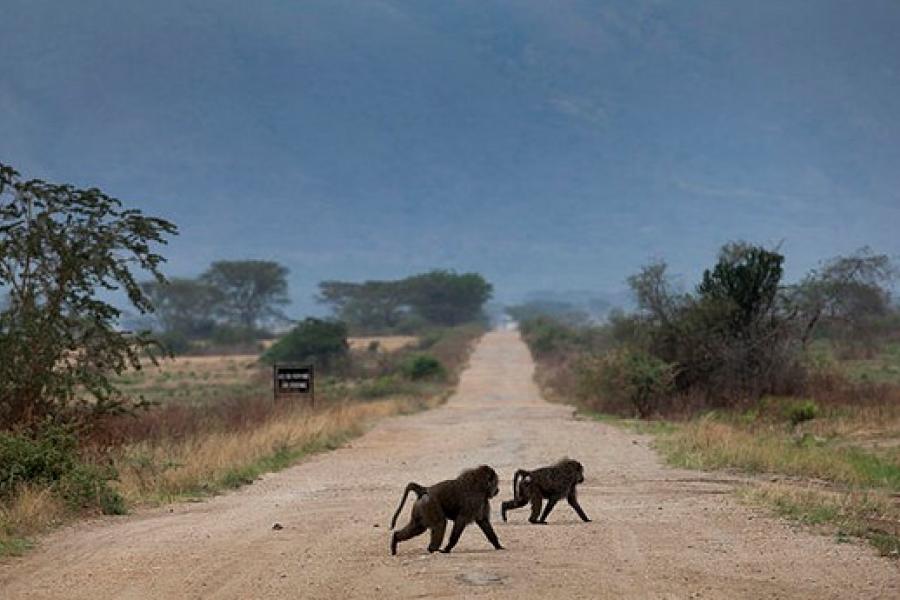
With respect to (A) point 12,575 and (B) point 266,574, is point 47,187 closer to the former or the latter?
(A) point 12,575

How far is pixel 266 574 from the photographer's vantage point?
10.0 m

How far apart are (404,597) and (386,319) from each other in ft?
474

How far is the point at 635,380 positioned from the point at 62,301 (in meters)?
22.5

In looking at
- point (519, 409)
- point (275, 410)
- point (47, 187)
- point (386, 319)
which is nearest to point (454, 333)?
point (386, 319)

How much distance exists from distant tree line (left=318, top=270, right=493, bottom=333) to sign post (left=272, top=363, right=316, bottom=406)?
11272 cm

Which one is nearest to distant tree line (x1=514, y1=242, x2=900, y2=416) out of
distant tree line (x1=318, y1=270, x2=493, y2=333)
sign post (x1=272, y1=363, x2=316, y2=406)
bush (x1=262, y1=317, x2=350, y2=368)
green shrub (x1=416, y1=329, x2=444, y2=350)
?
sign post (x1=272, y1=363, x2=316, y2=406)

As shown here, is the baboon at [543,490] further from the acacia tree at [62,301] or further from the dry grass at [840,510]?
the acacia tree at [62,301]

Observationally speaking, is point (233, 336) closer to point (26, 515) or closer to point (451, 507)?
point (26, 515)

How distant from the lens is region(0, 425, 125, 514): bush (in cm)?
1463

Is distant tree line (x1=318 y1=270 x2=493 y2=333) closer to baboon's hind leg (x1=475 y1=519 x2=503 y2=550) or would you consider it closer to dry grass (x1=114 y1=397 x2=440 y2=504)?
dry grass (x1=114 y1=397 x2=440 y2=504)

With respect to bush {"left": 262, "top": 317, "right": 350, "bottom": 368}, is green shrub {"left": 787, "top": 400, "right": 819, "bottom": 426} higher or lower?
lower

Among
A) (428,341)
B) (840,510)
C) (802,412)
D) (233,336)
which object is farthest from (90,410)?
(233,336)

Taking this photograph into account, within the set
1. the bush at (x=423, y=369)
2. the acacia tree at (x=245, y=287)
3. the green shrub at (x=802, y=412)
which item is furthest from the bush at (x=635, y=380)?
the acacia tree at (x=245, y=287)

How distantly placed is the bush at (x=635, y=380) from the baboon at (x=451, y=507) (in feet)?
87.3
